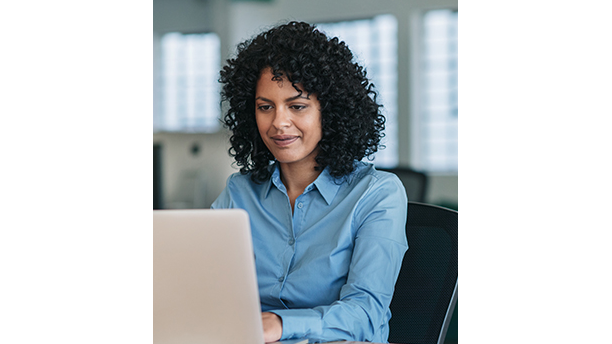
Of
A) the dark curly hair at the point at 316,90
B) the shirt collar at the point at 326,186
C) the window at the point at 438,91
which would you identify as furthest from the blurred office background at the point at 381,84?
the shirt collar at the point at 326,186

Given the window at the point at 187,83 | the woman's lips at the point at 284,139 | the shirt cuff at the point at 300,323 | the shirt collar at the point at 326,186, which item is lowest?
the shirt cuff at the point at 300,323

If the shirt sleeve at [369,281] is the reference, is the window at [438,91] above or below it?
above

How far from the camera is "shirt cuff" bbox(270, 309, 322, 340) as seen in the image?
0.94 m

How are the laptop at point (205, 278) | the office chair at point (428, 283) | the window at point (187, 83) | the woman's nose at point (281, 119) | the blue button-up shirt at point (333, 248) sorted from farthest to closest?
the window at point (187, 83)
the woman's nose at point (281, 119)
the office chair at point (428, 283)
the blue button-up shirt at point (333, 248)
the laptop at point (205, 278)

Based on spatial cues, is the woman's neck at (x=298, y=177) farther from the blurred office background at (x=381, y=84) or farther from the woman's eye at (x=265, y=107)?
the blurred office background at (x=381, y=84)

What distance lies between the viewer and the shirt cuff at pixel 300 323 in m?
0.94

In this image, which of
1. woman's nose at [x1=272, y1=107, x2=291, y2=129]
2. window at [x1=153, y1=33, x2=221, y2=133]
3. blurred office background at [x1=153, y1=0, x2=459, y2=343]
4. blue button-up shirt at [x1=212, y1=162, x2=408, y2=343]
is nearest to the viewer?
blue button-up shirt at [x1=212, y1=162, x2=408, y2=343]

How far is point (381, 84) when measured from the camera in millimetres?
4109

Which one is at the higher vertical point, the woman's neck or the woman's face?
the woman's face

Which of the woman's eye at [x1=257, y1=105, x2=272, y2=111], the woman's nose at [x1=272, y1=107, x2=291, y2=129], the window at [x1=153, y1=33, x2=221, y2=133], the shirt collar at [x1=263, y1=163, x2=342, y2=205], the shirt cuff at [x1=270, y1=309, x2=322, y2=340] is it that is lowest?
the shirt cuff at [x1=270, y1=309, x2=322, y2=340]

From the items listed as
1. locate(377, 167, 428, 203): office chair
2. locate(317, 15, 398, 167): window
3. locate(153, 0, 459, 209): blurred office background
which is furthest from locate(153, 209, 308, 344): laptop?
locate(317, 15, 398, 167): window

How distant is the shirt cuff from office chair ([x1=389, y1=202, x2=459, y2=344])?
329mm

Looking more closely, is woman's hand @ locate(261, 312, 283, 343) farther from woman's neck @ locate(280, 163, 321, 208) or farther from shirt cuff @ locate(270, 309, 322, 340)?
woman's neck @ locate(280, 163, 321, 208)
